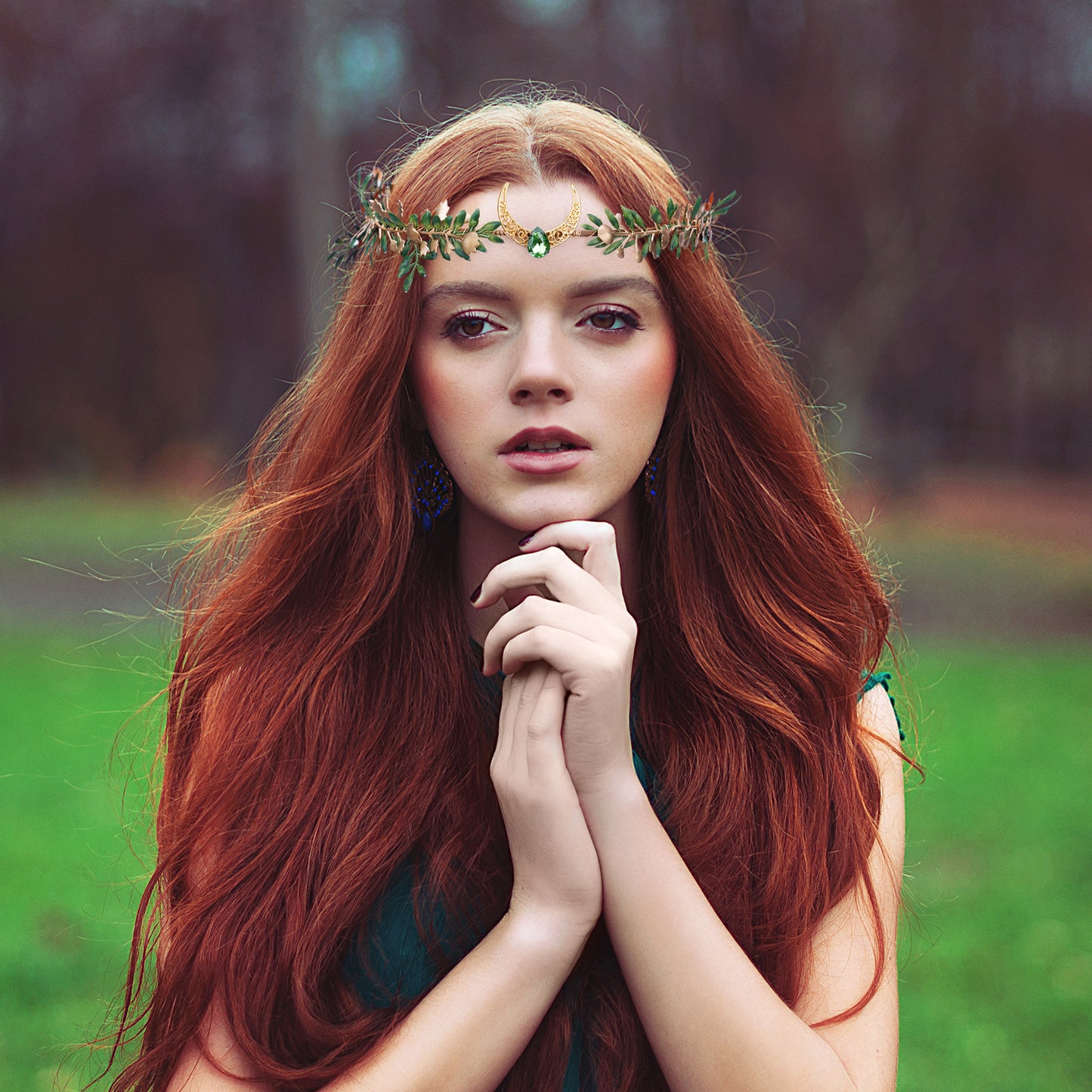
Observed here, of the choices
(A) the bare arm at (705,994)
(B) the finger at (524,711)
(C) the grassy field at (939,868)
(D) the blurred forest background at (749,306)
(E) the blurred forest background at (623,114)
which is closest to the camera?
(A) the bare arm at (705,994)

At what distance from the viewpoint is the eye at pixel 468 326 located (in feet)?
7.63

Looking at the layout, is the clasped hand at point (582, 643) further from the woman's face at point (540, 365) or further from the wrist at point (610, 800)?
the woman's face at point (540, 365)

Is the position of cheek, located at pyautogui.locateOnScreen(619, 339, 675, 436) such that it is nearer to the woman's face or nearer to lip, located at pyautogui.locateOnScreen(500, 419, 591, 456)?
the woman's face

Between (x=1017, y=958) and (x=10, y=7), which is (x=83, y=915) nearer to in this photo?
(x=1017, y=958)

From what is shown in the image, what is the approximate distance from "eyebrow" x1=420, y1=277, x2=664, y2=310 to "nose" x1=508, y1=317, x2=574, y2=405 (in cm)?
7

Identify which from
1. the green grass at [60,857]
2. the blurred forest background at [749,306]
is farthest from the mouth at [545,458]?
the blurred forest background at [749,306]

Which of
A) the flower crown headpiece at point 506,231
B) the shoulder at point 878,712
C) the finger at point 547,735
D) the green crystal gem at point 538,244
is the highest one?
the flower crown headpiece at point 506,231

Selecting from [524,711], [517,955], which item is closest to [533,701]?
[524,711]

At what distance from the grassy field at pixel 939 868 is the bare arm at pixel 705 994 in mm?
600

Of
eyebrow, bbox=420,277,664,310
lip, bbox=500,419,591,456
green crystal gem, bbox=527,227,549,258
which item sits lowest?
lip, bbox=500,419,591,456

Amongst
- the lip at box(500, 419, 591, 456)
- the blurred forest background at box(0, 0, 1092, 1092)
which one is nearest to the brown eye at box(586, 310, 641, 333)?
the lip at box(500, 419, 591, 456)

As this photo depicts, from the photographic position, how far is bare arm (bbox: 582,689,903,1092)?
2041 mm

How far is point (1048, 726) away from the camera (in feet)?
29.5

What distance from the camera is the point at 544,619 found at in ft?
7.03
